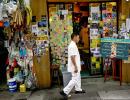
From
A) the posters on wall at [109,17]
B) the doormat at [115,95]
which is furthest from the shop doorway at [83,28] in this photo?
the doormat at [115,95]

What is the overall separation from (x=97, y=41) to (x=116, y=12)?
1.32 metres

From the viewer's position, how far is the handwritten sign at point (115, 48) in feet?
41.6

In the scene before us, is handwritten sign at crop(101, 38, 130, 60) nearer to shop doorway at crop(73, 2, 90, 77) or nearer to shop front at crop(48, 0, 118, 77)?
shop front at crop(48, 0, 118, 77)

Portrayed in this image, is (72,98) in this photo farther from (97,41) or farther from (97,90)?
(97,41)

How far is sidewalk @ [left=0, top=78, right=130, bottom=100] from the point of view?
11.7 metres

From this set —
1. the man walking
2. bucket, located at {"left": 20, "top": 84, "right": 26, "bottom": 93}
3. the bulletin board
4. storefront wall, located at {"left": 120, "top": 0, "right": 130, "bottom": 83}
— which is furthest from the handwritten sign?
bucket, located at {"left": 20, "top": 84, "right": 26, "bottom": 93}

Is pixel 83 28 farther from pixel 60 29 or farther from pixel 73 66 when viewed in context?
pixel 73 66

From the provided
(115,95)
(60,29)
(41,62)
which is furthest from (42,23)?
(115,95)

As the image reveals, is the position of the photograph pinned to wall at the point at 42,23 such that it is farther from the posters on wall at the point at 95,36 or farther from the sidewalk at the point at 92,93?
the sidewalk at the point at 92,93

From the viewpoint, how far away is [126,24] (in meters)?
13.2

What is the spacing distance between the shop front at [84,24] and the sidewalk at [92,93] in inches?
44.7

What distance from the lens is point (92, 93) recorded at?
12.2 meters

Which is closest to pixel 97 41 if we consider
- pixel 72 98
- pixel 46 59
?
pixel 46 59

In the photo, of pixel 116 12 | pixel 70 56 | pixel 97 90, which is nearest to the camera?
pixel 70 56
